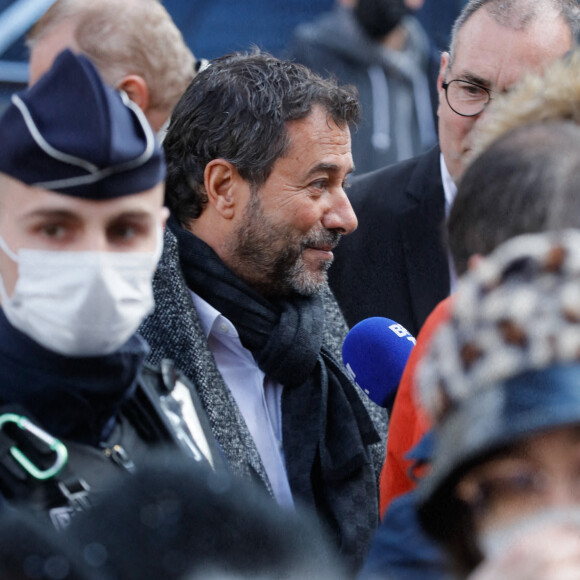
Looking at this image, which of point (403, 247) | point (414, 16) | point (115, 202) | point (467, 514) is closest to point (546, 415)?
point (467, 514)

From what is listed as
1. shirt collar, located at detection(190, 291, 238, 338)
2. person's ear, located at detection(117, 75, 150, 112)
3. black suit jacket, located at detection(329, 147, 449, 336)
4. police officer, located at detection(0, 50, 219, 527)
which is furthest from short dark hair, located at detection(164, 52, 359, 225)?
police officer, located at detection(0, 50, 219, 527)

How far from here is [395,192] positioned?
383 cm

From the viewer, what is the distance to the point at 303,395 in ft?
9.58

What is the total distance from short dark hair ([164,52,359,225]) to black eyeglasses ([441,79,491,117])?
1.95ft

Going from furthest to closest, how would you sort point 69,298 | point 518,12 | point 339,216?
point 518,12, point 339,216, point 69,298

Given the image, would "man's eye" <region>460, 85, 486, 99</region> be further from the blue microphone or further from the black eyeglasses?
the blue microphone

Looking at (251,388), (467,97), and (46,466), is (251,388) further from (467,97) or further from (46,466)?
(467,97)

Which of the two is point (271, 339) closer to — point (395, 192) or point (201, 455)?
point (201, 455)

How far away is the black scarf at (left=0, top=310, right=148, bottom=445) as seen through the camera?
170 centimetres

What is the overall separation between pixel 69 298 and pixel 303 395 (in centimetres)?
126

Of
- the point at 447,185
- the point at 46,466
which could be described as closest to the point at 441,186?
the point at 447,185

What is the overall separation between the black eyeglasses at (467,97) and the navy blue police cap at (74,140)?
2.04m

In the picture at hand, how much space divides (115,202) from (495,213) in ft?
2.32

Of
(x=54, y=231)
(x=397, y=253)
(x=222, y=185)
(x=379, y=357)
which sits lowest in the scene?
(x=397, y=253)
